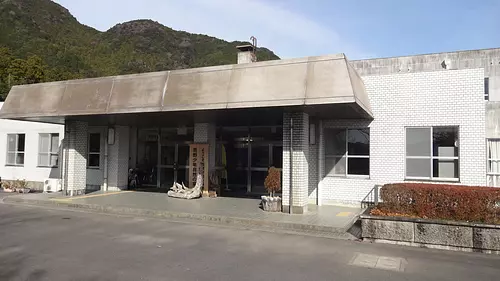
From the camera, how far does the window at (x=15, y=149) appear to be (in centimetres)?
2209

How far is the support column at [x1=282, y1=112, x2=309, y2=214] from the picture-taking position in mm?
Result: 12180

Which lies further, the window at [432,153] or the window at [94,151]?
the window at [94,151]

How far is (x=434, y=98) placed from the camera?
42.5 ft

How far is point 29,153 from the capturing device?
21359 mm

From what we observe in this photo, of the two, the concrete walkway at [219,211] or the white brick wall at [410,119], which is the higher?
the white brick wall at [410,119]

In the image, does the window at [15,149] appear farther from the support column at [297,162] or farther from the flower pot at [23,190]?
the support column at [297,162]

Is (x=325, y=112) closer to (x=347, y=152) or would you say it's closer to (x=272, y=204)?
(x=347, y=152)

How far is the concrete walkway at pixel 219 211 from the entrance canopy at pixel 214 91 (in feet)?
10.8

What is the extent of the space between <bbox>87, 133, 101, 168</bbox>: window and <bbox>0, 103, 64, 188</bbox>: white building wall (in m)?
1.54

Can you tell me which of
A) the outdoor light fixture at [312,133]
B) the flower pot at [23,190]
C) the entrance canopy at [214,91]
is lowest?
the flower pot at [23,190]

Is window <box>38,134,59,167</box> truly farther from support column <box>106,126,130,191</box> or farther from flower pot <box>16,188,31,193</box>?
support column <box>106,126,130,191</box>

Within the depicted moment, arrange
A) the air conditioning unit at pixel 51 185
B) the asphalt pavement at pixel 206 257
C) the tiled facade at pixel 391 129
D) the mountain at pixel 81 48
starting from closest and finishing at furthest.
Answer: the asphalt pavement at pixel 206 257 → the tiled facade at pixel 391 129 → the air conditioning unit at pixel 51 185 → the mountain at pixel 81 48

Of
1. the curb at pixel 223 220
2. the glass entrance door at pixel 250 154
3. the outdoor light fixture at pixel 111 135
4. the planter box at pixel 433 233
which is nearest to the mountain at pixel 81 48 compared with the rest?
the glass entrance door at pixel 250 154

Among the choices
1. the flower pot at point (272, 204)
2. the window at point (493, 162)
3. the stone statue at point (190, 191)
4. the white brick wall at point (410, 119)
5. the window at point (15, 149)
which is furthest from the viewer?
the window at point (15, 149)
